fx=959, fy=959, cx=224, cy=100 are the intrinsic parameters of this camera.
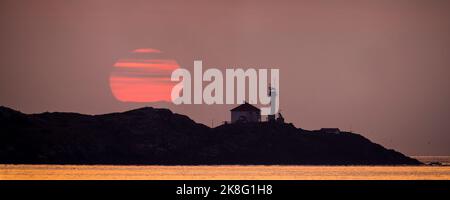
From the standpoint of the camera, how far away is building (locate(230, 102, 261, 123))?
192 m

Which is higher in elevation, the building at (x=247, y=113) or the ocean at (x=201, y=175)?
the building at (x=247, y=113)

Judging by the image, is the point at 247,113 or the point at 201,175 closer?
the point at 201,175

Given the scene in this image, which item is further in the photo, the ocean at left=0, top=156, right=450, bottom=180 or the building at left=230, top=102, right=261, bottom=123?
the building at left=230, top=102, right=261, bottom=123

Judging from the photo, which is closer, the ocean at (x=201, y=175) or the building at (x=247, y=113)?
the ocean at (x=201, y=175)

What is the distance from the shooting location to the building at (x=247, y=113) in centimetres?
19212

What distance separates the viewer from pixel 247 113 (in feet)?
632

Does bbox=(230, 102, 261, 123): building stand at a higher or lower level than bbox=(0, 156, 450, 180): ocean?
higher

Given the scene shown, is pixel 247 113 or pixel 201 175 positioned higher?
pixel 247 113
